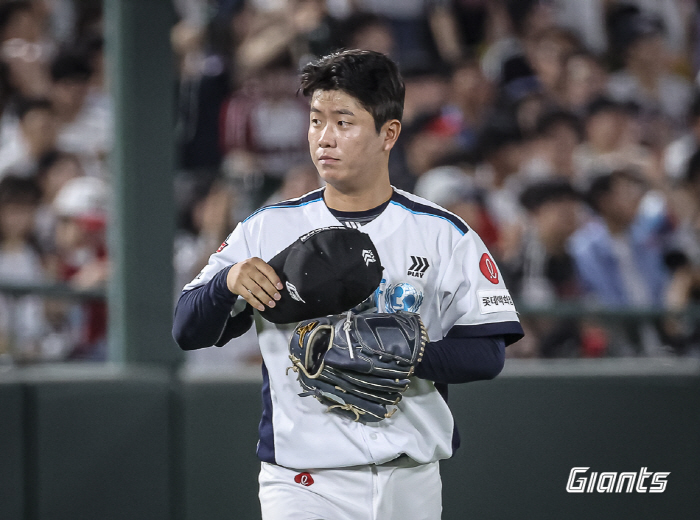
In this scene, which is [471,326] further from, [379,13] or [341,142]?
[379,13]

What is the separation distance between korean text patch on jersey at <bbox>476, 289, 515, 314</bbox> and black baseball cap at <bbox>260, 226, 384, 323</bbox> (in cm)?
35

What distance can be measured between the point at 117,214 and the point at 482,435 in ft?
5.21

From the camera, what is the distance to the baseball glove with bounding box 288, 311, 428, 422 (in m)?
2.14

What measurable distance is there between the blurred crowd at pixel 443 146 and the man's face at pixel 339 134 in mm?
1742

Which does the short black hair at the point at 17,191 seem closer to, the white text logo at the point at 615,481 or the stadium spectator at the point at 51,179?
the stadium spectator at the point at 51,179

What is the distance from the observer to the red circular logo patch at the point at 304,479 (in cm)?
235

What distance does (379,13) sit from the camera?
681 cm

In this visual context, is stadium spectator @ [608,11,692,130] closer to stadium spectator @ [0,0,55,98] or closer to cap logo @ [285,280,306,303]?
stadium spectator @ [0,0,55,98]

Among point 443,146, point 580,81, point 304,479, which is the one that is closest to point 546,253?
point 443,146

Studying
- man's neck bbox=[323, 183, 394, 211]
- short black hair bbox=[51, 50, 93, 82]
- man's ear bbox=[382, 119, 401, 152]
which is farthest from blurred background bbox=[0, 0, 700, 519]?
man's ear bbox=[382, 119, 401, 152]

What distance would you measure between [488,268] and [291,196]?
2701 millimetres

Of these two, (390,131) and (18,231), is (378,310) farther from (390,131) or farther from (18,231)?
(18,231)

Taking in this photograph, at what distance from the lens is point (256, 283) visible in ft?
7.07

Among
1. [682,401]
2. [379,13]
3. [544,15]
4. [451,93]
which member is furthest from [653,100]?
[682,401]
